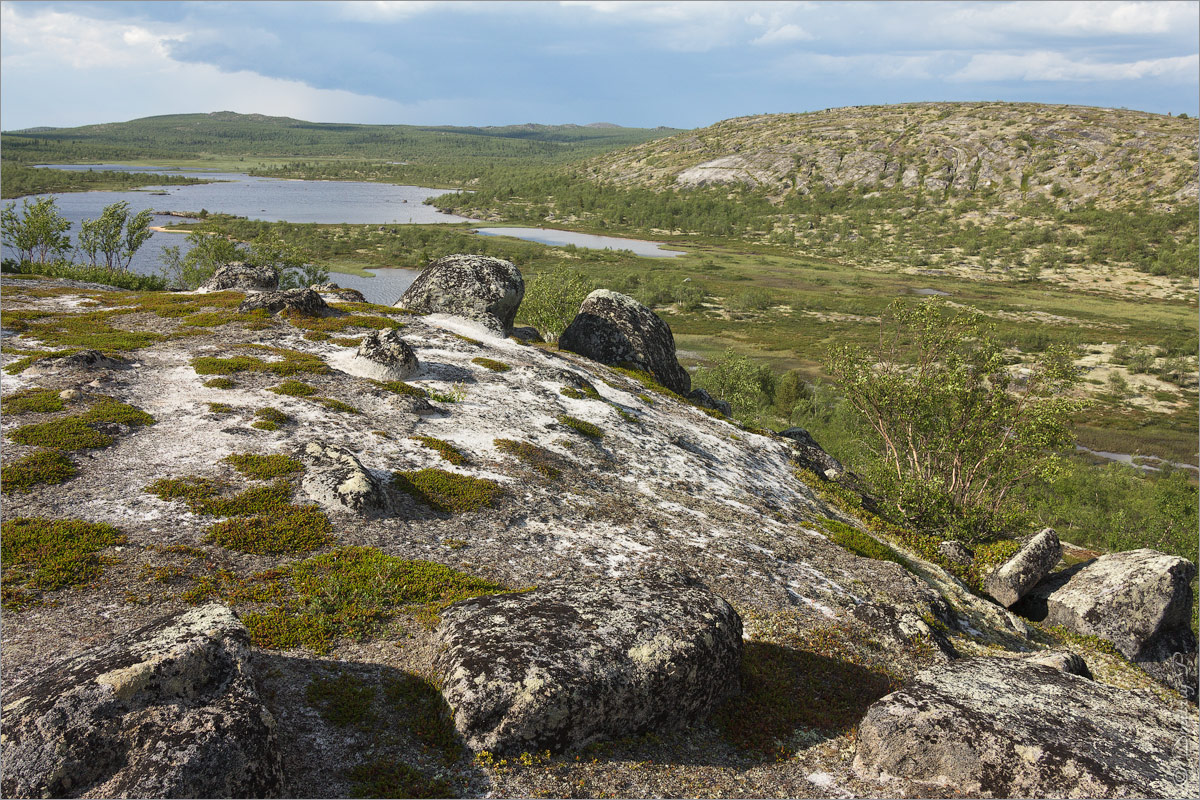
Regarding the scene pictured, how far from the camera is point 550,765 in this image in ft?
34.7

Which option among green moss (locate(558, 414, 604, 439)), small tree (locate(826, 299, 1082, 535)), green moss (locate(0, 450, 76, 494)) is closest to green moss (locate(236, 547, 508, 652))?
green moss (locate(0, 450, 76, 494))

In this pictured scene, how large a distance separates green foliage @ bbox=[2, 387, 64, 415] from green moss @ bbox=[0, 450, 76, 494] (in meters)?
3.71

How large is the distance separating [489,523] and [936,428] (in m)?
31.6

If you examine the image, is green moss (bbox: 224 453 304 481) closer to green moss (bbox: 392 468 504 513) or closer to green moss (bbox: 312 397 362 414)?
green moss (bbox: 392 468 504 513)

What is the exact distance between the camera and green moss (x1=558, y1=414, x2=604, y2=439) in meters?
27.8

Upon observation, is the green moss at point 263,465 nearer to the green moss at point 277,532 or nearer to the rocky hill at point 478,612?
→ the rocky hill at point 478,612

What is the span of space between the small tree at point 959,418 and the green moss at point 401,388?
81.0 feet

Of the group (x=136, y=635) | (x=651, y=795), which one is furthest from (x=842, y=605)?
(x=136, y=635)

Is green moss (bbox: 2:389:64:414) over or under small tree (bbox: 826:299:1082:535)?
over

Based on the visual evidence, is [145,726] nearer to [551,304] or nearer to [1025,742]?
[1025,742]

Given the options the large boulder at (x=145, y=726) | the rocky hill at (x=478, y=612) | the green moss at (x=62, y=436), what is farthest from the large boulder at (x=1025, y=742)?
the green moss at (x=62, y=436)

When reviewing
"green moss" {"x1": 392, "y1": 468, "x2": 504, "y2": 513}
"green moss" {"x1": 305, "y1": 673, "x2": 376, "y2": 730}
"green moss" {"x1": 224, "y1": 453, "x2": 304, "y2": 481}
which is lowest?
"green moss" {"x1": 305, "y1": 673, "x2": 376, "y2": 730}

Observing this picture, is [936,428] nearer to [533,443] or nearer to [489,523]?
[533,443]

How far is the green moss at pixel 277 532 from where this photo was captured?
607 inches
